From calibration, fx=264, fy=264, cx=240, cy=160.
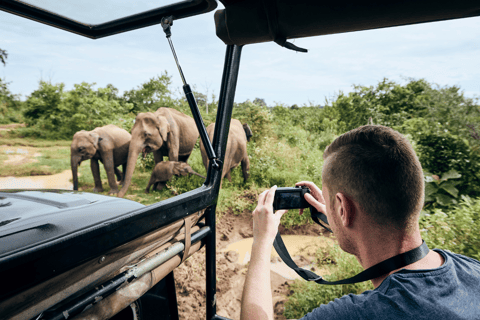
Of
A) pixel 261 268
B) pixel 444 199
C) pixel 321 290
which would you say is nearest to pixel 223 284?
pixel 321 290

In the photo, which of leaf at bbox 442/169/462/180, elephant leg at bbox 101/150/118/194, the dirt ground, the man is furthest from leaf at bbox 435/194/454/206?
elephant leg at bbox 101/150/118/194

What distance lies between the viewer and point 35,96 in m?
2.41

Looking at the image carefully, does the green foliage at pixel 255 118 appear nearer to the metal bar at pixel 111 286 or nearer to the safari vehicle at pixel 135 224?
the safari vehicle at pixel 135 224

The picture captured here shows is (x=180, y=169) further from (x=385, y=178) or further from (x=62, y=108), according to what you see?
(x=385, y=178)

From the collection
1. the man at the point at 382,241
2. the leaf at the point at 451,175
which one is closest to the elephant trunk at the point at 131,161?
the man at the point at 382,241

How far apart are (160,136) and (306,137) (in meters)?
4.64

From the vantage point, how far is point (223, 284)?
338 centimetres

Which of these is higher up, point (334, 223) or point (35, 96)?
point (35, 96)

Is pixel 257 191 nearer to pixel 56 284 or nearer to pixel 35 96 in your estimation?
pixel 35 96

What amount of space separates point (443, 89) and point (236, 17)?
24.3ft

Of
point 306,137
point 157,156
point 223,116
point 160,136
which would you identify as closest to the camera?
point 223,116

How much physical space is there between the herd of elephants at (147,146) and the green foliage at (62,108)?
37 centimetres

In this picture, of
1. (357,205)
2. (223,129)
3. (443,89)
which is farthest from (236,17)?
(443,89)

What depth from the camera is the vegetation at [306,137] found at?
262 cm
